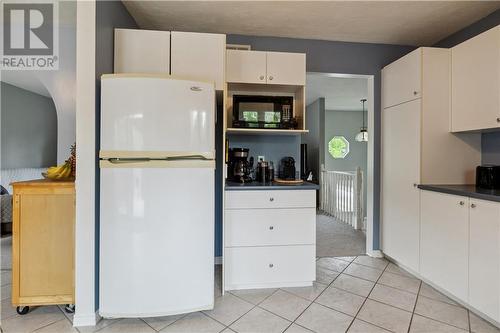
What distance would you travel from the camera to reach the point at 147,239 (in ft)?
5.49

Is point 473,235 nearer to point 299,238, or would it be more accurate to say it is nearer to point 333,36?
point 299,238

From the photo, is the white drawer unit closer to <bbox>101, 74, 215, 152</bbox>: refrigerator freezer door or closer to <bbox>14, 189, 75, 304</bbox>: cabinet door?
<bbox>101, 74, 215, 152</bbox>: refrigerator freezer door

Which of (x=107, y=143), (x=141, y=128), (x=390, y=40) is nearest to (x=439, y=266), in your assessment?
(x=390, y=40)

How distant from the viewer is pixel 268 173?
250 centimetres

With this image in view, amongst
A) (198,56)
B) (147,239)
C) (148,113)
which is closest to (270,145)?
(198,56)

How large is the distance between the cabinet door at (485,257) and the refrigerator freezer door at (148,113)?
2.00 meters

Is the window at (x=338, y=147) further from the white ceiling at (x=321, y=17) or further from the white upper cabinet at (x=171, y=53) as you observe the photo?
the white upper cabinet at (x=171, y=53)

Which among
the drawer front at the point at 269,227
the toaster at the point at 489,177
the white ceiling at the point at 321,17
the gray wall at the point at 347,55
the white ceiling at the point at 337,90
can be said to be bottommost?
the drawer front at the point at 269,227

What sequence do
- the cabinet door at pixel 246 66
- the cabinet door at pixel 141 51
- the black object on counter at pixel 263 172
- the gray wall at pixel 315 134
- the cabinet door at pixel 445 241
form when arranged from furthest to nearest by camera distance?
the gray wall at pixel 315 134, the black object on counter at pixel 263 172, the cabinet door at pixel 246 66, the cabinet door at pixel 141 51, the cabinet door at pixel 445 241

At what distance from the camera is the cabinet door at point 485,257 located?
1637 millimetres

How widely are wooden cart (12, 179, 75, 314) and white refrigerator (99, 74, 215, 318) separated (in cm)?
33

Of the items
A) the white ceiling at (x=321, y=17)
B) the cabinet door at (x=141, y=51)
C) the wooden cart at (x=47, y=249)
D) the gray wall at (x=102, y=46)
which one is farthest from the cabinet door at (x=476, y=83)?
the wooden cart at (x=47, y=249)

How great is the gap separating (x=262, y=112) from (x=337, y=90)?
11.0ft

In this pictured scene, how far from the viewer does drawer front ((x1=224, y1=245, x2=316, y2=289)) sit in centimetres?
211
